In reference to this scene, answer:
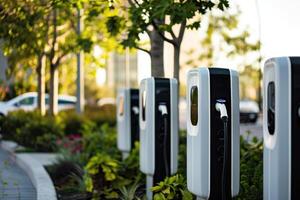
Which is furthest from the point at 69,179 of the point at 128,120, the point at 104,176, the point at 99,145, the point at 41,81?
the point at 41,81

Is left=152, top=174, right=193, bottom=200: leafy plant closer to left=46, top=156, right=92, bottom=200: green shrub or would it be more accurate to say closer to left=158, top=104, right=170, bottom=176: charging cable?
left=158, top=104, right=170, bottom=176: charging cable

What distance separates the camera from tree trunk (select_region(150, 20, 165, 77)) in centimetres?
977

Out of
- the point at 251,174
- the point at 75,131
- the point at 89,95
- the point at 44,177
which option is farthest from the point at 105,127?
the point at 89,95

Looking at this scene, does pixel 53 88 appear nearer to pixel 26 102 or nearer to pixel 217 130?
pixel 26 102

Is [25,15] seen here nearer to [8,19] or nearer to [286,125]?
[8,19]

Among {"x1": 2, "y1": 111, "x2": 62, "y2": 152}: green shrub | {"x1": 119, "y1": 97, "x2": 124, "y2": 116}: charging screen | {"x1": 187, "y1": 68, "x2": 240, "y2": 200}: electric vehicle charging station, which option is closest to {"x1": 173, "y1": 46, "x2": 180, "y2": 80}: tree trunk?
{"x1": 119, "y1": 97, "x2": 124, "y2": 116}: charging screen

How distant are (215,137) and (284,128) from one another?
0.94m

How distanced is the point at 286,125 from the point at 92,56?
14884 millimetres

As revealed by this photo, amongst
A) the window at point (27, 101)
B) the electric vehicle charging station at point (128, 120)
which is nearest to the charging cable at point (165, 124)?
the electric vehicle charging station at point (128, 120)

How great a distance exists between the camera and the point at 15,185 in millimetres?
8562

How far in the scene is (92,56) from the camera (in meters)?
19.1

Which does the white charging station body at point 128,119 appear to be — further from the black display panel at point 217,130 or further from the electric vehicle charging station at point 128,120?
the black display panel at point 217,130

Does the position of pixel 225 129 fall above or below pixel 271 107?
below

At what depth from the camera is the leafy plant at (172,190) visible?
5805 mm
